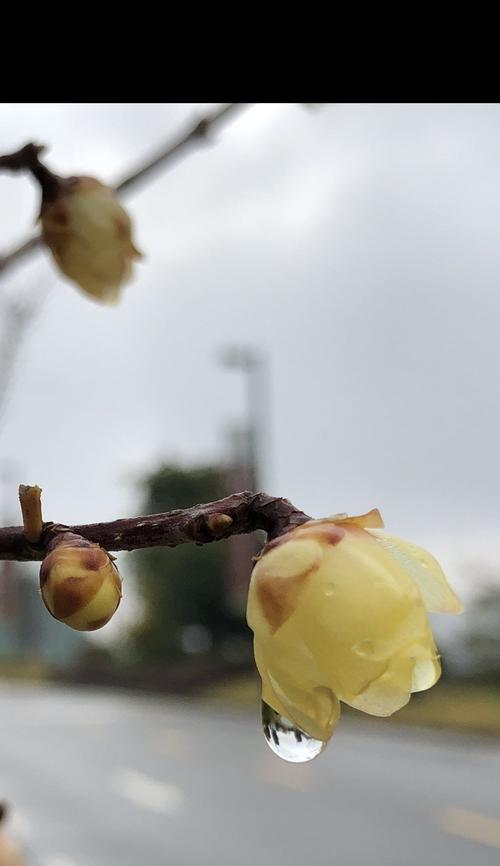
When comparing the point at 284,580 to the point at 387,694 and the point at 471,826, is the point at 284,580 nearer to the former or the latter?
the point at 387,694

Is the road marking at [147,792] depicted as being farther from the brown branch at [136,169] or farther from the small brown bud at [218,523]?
the small brown bud at [218,523]

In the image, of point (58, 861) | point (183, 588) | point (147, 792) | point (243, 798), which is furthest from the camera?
point (183, 588)

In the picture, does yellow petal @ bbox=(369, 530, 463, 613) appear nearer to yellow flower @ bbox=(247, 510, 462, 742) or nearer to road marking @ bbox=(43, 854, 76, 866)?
yellow flower @ bbox=(247, 510, 462, 742)

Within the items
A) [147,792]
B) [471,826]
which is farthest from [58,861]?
[471,826]

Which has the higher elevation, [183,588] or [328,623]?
[328,623]

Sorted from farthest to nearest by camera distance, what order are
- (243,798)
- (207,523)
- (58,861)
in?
(243,798)
(58,861)
(207,523)
